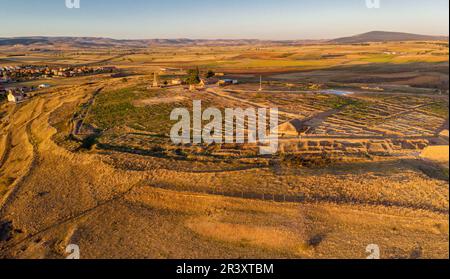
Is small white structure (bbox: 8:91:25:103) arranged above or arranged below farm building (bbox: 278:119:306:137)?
below

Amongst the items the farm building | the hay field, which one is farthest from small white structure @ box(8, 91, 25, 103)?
the farm building

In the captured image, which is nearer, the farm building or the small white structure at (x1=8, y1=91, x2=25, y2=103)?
the farm building

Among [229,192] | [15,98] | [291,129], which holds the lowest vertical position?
[229,192]

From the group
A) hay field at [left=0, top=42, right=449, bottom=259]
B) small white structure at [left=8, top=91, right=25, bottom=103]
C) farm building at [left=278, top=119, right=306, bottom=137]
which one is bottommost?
hay field at [left=0, top=42, right=449, bottom=259]

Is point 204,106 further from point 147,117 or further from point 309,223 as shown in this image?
point 309,223

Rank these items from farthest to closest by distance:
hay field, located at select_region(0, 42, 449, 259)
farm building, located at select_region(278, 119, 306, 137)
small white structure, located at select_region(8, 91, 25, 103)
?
1. small white structure, located at select_region(8, 91, 25, 103)
2. farm building, located at select_region(278, 119, 306, 137)
3. hay field, located at select_region(0, 42, 449, 259)

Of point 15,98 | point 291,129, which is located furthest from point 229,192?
point 15,98

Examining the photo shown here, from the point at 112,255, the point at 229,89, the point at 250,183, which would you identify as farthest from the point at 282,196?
the point at 229,89

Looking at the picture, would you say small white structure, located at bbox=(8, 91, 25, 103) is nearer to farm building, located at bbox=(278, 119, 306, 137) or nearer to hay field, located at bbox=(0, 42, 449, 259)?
hay field, located at bbox=(0, 42, 449, 259)

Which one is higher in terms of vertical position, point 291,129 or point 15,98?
point 291,129

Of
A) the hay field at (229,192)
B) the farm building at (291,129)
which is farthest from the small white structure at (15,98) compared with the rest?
the farm building at (291,129)

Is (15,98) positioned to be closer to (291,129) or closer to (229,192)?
(291,129)
